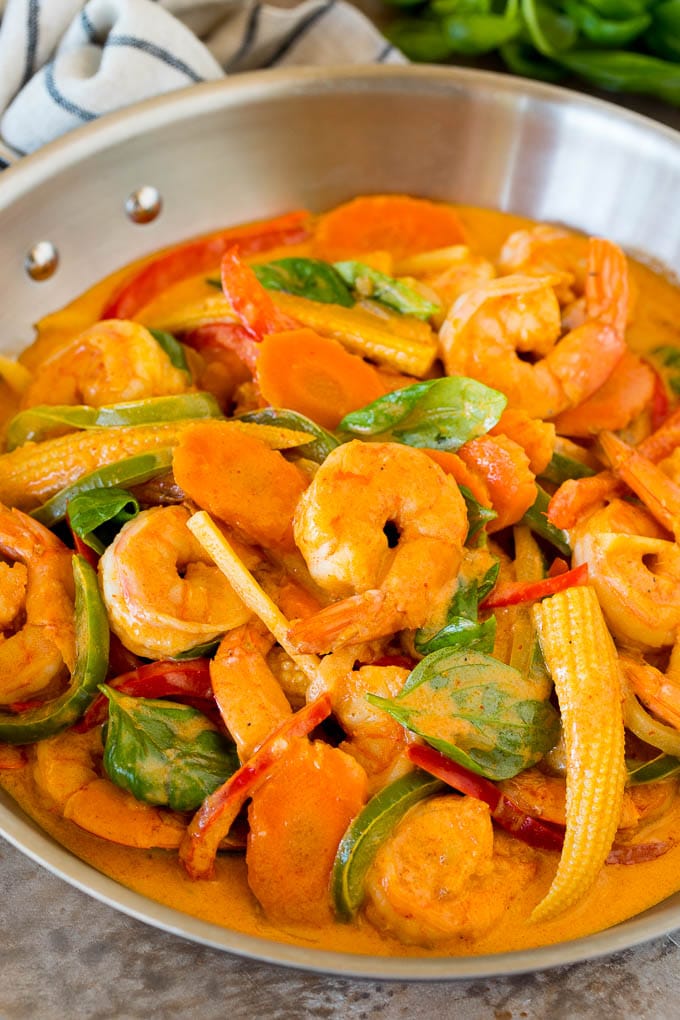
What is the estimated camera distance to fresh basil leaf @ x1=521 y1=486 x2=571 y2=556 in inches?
93.5

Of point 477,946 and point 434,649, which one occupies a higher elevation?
point 434,649

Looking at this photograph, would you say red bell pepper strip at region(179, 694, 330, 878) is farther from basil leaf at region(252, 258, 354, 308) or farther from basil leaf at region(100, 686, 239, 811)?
basil leaf at region(252, 258, 354, 308)

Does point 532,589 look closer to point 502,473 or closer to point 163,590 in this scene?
point 502,473

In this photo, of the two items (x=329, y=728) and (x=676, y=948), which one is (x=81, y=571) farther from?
(x=676, y=948)

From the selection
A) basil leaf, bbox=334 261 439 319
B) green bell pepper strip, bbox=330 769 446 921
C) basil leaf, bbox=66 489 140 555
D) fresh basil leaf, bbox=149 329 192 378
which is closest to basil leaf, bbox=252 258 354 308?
basil leaf, bbox=334 261 439 319

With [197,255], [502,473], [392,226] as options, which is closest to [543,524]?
[502,473]

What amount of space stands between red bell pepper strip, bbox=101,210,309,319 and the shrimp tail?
131cm

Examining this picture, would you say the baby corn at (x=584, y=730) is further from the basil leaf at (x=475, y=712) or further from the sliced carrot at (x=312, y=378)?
the sliced carrot at (x=312, y=378)

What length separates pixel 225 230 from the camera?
3.18 metres

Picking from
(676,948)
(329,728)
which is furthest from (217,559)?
(676,948)

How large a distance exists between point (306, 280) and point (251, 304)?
9.8 inches

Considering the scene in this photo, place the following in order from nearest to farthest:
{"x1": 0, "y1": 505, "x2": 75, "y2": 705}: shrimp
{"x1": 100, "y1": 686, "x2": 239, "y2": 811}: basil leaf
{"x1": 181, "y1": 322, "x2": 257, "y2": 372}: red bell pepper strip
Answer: {"x1": 100, "y1": 686, "x2": 239, "y2": 811}: basil leaf
{"x1": 0, "y1": 505, "x2": 75, "y2": 705}: shrimp
{"x1": 181, "y1": 322, "x2": 257, "y2": 372}: red bell pepper strip

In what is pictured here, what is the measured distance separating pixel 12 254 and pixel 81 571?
1.14 metres

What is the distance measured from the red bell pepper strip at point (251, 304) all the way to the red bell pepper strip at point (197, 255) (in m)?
0.42
